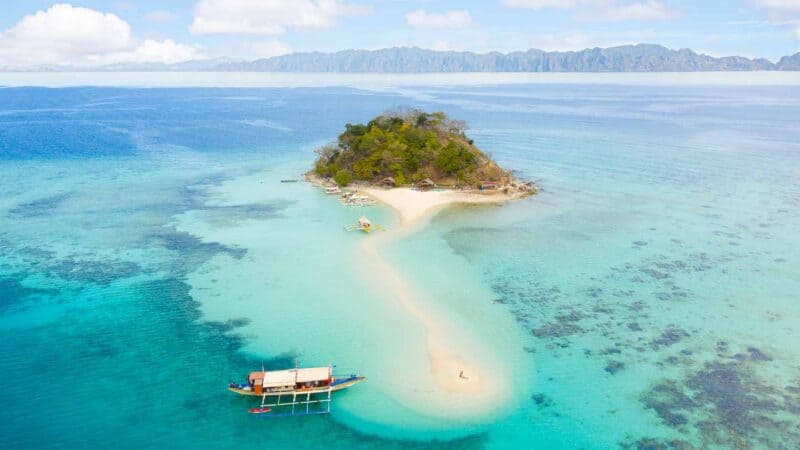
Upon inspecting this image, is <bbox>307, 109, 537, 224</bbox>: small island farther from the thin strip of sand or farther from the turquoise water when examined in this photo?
the thin strip of sand

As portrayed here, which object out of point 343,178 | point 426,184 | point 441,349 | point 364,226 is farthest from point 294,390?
point 343,178

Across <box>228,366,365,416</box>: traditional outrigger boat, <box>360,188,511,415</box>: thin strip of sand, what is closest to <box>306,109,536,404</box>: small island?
<box>360,188,511,415</box>: thin strip of sand

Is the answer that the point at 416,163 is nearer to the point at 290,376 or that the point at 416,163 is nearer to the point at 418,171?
the point at 418,171

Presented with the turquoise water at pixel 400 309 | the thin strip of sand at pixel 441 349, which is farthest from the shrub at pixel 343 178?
the thin strip of sand at pixel 441 349

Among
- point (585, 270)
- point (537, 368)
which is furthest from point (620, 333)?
point (585, 270)

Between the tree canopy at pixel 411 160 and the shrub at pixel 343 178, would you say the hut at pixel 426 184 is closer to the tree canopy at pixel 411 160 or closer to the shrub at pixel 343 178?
the tree canopy at pixel 411 160

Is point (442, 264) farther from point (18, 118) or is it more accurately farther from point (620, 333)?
point (18, 118)
